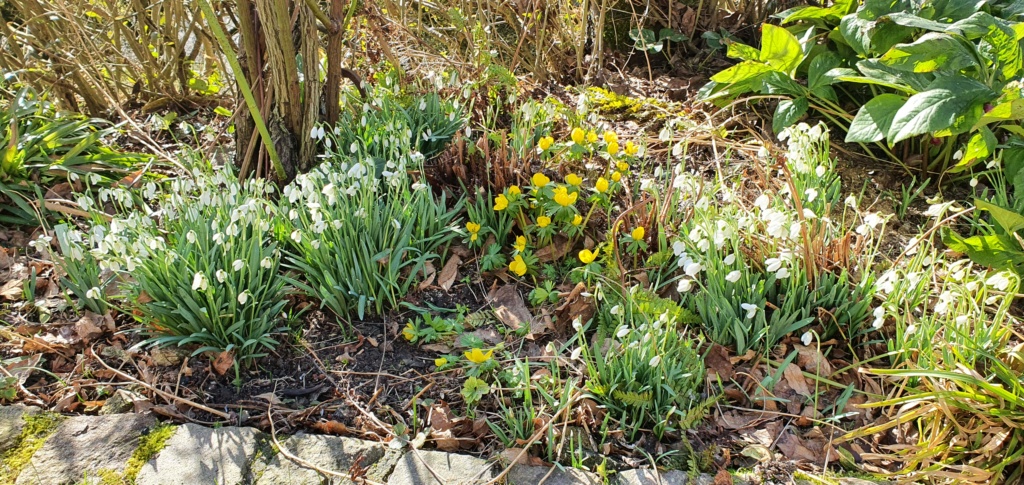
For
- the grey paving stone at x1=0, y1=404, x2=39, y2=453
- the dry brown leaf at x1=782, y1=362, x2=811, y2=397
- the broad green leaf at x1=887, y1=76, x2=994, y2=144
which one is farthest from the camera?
the broad green leaf at x1=887, y1=76, x2=994, y2=144

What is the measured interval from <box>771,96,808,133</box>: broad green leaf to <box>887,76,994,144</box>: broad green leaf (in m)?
0.61

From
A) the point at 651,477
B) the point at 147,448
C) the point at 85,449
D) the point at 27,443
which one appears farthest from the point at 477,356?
the point at 27,443

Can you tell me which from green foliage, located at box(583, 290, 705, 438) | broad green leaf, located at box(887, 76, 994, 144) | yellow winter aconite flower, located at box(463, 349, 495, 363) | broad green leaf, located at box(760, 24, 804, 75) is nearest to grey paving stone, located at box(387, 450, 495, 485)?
yellow winter aconite flower, located at box(463, 349, 495, 363)

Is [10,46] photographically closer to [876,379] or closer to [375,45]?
[375,45]

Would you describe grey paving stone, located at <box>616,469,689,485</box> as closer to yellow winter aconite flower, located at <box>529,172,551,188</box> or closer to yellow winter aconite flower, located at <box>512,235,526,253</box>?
yellow winter aconite flower, located at <box>512,235,526,253</box>

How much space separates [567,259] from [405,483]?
3.70ft

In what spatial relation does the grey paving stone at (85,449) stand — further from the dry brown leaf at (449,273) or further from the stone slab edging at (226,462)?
the dry brown leaf at (449,273)

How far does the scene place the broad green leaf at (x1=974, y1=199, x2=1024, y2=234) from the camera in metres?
2.26

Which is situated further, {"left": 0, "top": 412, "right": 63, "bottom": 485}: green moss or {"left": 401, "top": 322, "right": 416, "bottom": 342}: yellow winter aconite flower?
{"left": 401, "top": 322, "right": 416, "bottom": 342}: yellow winter aconite flower

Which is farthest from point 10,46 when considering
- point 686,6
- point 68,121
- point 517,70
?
point 686,6

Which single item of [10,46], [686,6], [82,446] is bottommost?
[82,446]

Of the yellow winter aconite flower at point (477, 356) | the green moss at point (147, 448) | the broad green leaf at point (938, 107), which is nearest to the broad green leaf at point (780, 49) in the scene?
the broad green leaf at point (938, 107)

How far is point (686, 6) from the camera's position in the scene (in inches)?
156

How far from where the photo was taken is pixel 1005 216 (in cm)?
230
